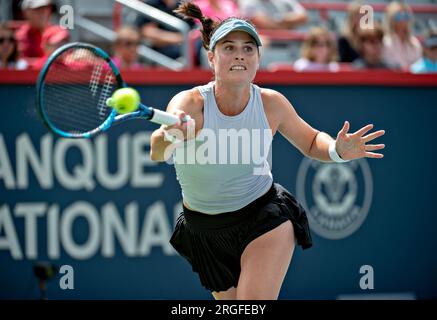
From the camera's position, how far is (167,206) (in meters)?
6.09

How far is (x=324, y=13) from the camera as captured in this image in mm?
8688

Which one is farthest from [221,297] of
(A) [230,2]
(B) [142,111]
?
(A) [230,2]

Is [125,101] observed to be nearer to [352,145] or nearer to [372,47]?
[352,145]

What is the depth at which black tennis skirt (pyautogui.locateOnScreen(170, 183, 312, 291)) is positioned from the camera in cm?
380

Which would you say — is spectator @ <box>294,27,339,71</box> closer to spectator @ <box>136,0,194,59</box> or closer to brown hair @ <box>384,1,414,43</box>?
brown hair @ <box>384,1,414,43</box>

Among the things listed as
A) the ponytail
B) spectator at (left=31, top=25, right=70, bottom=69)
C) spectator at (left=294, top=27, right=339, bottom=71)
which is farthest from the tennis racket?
spectator at (left=294, top=27, right=339, bottom=71)

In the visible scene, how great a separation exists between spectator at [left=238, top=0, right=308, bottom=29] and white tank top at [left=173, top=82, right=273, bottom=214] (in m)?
4.37

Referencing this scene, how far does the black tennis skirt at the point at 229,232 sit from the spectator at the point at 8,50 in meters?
2.87

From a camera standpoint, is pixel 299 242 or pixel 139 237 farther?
pixel 139 237

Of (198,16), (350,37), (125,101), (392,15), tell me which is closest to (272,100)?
(198,16)

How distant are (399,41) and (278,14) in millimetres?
1811
